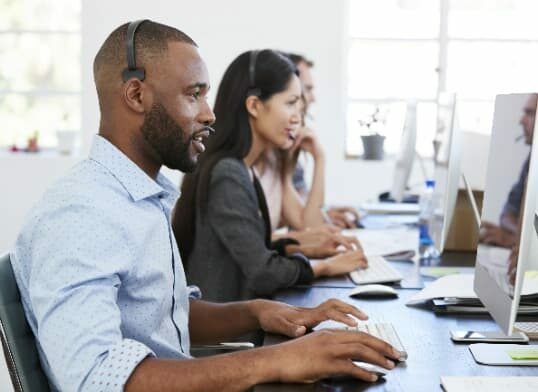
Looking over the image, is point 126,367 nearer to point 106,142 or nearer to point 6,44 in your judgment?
point 106,142

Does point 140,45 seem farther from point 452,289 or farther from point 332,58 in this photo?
point 332,58

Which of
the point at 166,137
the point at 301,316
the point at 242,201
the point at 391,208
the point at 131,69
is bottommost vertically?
the point at 391,208

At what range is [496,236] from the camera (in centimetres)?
151

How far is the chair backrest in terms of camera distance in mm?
1336

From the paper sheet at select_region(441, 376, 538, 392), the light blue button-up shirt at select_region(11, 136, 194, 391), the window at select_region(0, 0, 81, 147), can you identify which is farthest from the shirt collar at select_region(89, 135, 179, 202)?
the window at select_region(0, 0, 81, 147)

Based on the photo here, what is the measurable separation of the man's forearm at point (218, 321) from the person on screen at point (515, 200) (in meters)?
0.57

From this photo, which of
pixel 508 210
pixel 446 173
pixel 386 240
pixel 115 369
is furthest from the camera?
pixel 386 240

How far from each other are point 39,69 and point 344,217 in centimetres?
335

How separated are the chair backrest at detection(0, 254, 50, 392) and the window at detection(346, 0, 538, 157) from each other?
4648 mm

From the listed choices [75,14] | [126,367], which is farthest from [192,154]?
[75,14]

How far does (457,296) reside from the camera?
1978 millimetres

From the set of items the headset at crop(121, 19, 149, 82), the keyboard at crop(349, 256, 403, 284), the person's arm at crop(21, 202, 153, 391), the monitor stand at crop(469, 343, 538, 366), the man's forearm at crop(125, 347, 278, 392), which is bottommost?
the keyboard at crop(349, 256, 403, 284)

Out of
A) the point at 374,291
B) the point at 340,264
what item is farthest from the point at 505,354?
the point at 340,264

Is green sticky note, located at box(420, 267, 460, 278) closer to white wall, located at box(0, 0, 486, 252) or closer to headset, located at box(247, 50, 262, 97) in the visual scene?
headset, located at box(247, 50, 262, 97)
